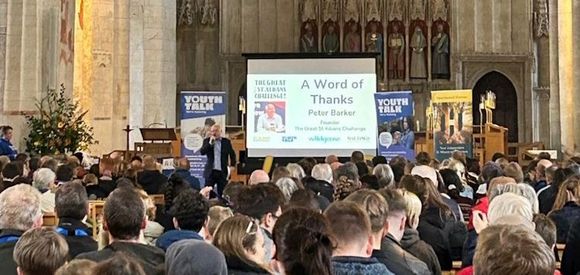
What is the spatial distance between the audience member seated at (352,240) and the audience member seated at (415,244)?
1179 mm

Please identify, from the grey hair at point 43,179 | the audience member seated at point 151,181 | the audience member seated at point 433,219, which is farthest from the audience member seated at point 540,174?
the grey hair at point 43,179

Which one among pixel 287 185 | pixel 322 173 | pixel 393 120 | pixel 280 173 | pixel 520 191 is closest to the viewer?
pixel 520 191

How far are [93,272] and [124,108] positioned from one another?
51.7 ft

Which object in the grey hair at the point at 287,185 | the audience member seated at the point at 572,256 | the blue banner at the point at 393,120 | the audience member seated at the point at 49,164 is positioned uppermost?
the blue banner at the point at 393,120

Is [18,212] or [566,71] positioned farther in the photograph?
[566,71]

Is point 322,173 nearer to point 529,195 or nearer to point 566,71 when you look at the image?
point 529,195

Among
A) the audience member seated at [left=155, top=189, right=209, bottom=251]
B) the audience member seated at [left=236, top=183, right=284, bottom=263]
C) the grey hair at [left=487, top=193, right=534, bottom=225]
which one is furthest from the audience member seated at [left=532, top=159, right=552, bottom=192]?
the audience member seated at [left=155, top=189, right=209, bottom=251]

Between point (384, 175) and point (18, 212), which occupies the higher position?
point (384, 175)

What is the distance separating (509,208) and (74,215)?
2.22m

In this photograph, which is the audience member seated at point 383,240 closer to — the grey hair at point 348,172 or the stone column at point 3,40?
the grey hair at point 348,172

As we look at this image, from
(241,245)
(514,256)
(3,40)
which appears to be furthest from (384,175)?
(3,40)

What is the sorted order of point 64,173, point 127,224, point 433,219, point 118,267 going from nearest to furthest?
1. point 118,267
2. point 127,224
3. point 433,219
4. point 64,173

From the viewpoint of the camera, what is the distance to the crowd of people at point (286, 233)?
9.42 feet

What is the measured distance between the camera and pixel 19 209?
431cm
